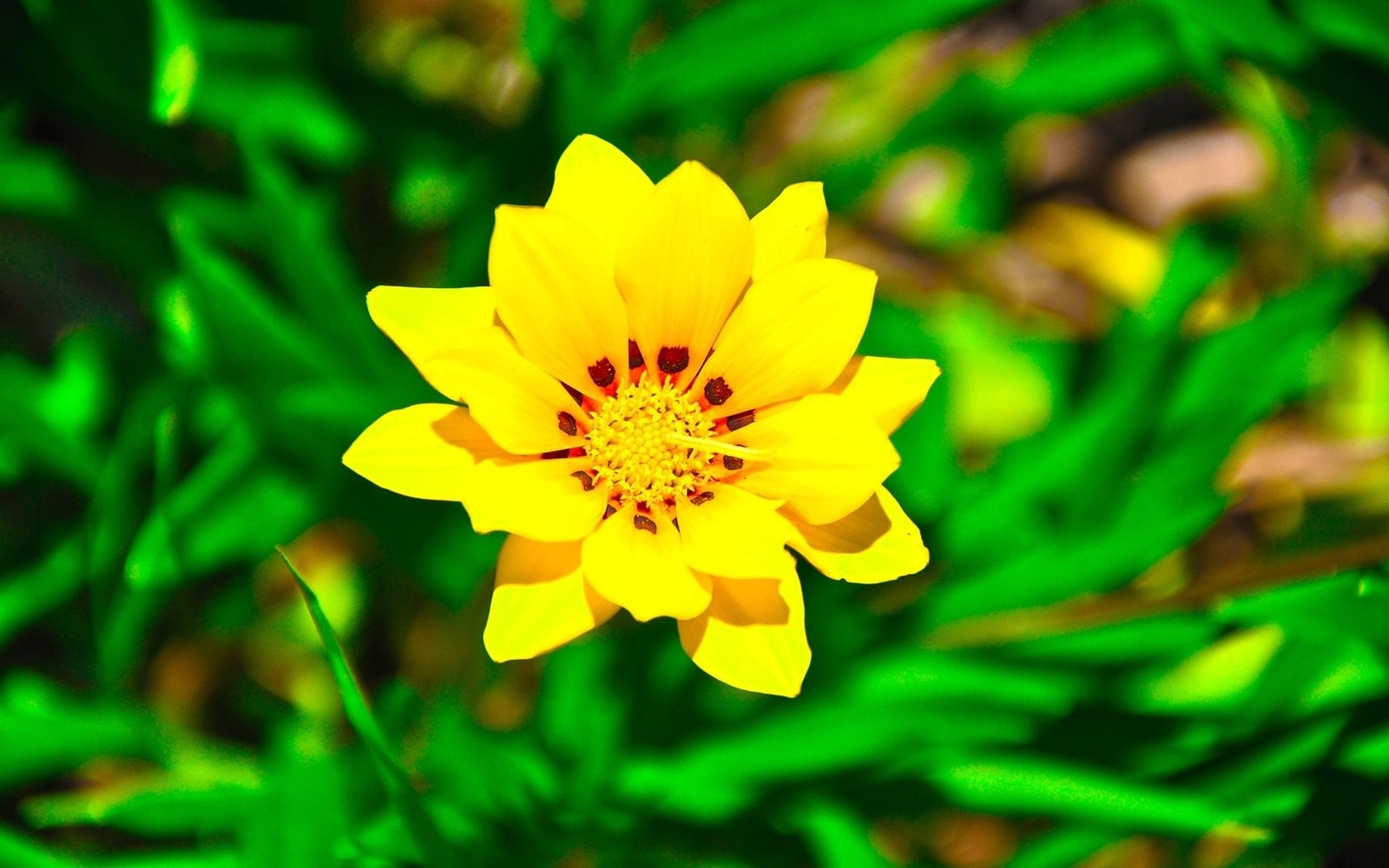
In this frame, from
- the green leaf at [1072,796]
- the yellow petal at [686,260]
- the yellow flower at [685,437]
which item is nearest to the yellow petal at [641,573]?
the yellow flower at [685,437]

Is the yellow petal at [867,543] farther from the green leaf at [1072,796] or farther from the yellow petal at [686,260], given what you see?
the green leaf at [1072,796]

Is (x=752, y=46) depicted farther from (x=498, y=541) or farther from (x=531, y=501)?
(x=531, y=501)

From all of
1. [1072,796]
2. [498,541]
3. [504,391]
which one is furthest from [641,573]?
[1072,796]

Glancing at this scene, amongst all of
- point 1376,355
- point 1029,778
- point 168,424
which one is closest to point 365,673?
point 168,424

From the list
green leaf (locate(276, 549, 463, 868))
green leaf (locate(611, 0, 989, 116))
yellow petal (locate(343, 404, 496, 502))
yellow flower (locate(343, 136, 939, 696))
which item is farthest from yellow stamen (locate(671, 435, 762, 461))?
green leaf (locate(611, 0, 989, 116))

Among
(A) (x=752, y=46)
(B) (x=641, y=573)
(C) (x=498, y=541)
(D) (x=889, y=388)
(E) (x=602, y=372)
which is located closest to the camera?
(B) (x=641, y=573)

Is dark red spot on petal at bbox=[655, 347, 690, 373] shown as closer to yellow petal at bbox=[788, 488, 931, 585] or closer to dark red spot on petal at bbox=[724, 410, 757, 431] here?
dark red spot on petal at bbox=[724, 410, 757, 431]

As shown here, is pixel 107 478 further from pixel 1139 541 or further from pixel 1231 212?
pixel 1231 212
